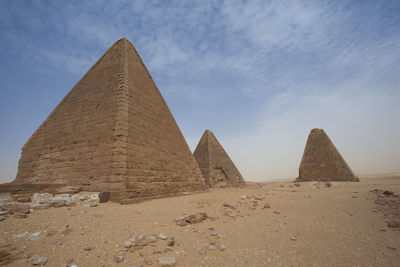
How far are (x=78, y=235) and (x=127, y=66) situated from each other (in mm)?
6915

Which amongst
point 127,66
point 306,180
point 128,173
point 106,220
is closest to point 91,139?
point 128,173

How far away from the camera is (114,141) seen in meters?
6.00

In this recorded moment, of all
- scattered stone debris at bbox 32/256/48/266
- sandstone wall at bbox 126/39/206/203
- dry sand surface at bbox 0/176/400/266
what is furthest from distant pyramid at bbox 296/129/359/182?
scattered stone debris at bbox 32/256/48/266

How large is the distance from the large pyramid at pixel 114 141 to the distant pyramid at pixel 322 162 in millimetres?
12887

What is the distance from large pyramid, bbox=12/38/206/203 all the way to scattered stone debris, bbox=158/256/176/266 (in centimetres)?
356

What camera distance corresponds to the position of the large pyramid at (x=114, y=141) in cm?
585

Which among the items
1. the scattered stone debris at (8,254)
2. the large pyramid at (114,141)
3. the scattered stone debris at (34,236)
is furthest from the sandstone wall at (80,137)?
the scattered stone debris at (8,254)

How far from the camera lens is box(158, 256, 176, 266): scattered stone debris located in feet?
6.82

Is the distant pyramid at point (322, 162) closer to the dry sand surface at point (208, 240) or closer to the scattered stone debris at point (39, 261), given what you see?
the dry sand surface at point (208, 240)

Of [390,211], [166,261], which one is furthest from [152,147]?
[390,211]

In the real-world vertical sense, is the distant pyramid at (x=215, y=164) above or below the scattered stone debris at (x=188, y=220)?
above

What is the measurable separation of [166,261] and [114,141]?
4709 millimetres

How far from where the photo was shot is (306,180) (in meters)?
17.5

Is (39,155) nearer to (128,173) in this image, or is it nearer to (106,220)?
(128,173)
